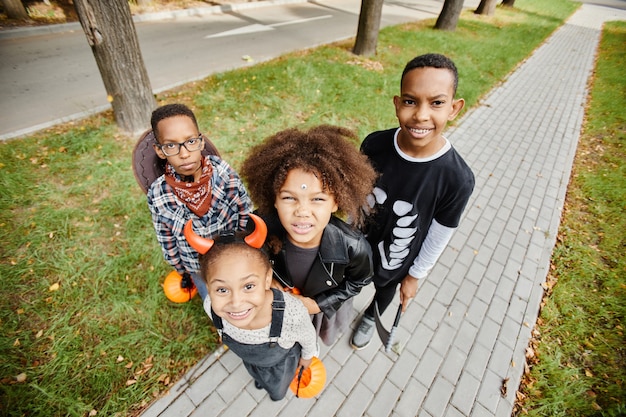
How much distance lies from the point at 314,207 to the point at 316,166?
0.22 meters

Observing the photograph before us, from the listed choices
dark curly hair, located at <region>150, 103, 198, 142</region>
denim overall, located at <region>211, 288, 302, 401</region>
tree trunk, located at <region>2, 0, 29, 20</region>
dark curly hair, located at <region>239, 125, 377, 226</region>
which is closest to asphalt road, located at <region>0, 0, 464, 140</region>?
tree trunk, located at <region>2, 0, 29, 20</region>

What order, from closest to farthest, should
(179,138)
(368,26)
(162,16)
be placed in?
(179,138) → (368,26) → (162,16)

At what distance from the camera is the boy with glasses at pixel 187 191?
2.04 m

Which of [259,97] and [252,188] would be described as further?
[259,97]

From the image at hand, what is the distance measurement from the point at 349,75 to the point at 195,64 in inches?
150

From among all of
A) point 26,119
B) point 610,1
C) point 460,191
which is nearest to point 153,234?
point 460,191

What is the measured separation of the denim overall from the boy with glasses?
0.79 meters

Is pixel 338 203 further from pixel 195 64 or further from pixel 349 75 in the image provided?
pixel 195 64

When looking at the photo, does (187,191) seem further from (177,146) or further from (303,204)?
(303,204)

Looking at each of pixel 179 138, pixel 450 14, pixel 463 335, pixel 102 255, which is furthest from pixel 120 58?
pixel 450 14

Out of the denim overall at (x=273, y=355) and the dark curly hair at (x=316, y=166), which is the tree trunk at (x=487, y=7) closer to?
the dark curly hair at (x=316, y=166)

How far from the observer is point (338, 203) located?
172cm

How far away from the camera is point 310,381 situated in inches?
96.7

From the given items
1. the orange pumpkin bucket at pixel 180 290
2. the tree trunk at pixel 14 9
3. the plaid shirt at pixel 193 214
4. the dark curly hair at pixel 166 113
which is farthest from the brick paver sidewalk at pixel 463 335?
the tree trunk at pixel 14 9
